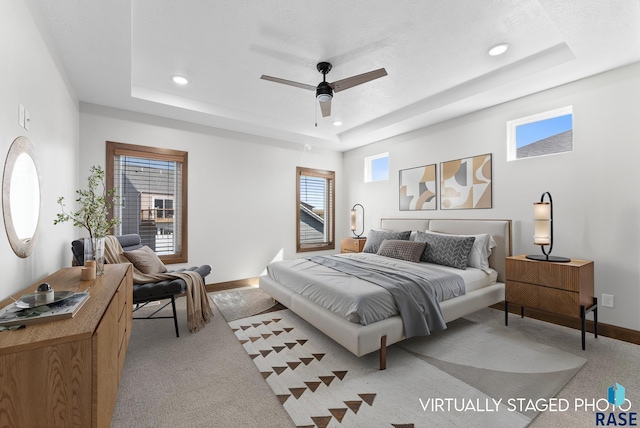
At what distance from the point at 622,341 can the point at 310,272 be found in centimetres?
317

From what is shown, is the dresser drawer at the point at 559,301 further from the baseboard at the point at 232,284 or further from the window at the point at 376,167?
the baseboard at the point at 232,284

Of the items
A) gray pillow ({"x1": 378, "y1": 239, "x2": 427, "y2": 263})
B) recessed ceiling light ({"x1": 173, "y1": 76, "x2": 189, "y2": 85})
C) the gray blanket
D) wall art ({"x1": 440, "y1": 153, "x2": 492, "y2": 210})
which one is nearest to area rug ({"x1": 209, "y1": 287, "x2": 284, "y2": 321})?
the gray blanket

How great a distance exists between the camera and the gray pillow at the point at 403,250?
3.69 meters

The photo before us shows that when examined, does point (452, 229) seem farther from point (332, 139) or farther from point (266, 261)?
point (266, 261)

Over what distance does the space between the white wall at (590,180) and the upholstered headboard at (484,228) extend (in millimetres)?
160

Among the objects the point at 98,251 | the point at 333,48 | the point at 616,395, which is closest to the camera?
the point at 616,395

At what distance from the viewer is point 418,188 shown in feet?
15.3

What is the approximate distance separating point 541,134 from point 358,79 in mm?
2550

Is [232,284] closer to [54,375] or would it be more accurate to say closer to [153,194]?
[153,194]

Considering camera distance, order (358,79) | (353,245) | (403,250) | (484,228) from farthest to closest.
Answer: (353,245), (403,250), (484,228), (358,79)

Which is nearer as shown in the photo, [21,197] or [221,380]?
[21,197]

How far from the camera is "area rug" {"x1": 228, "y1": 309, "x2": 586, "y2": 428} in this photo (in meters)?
1.72

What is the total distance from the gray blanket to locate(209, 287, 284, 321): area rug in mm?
1353

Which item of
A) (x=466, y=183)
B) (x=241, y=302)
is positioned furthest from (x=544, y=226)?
(x=241, y=302)
